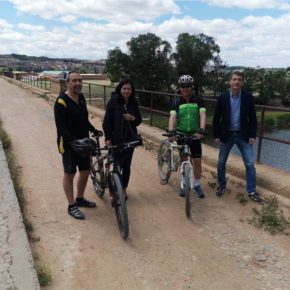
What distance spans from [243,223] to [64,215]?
84.6 inches

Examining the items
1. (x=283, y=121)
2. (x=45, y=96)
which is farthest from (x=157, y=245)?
(x=283, y=121)

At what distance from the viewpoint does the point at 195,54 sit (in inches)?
2106

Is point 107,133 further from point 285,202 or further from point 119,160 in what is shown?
point 285,202

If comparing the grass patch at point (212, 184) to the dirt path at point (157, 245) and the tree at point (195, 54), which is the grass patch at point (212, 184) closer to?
the dirt path at point (157, 245)

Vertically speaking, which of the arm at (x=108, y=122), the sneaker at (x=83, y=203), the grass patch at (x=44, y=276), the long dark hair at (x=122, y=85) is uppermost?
the long dark hair at (x=122, y=85)

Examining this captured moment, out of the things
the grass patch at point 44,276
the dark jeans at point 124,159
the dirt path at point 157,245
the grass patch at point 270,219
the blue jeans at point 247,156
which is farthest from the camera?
the blue jeans at point 247,156

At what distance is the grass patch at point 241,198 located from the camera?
217 inches

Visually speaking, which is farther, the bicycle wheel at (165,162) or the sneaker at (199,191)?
the bicycle wheel at (165,162)

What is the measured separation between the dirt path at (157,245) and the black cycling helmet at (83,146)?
0.88 metres

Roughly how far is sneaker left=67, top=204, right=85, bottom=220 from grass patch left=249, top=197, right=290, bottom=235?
Answer: 79.1 inches

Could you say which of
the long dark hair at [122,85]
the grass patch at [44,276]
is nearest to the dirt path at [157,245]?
the grass patch at [44,276]

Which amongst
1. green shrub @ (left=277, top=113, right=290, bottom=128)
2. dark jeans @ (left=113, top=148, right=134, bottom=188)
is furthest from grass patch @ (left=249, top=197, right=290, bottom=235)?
green shrub @ (left=277, top=113, right=290, bottom=128)

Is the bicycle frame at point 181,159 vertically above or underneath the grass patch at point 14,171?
above

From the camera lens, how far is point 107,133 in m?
5.16
